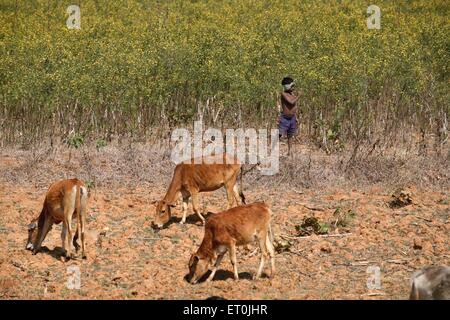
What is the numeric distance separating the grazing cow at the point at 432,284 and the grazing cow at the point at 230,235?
8.51ft

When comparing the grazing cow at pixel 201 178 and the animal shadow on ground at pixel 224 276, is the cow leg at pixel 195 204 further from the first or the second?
the animal shadow on ground at pixel 224 276

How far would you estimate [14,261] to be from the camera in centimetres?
1247

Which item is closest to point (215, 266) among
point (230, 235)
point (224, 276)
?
point (224, 276)

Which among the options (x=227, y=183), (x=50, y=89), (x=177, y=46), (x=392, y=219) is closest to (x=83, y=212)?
(x=227, y=183)

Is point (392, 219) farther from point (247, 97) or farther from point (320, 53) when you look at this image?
point (320, 53)

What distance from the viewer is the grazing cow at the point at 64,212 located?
12367 mm

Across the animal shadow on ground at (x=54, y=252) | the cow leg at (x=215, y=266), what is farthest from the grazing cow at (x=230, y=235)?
the animal shadow on ground at (x=54, y=252)

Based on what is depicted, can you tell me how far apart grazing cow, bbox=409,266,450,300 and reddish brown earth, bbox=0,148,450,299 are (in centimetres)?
145

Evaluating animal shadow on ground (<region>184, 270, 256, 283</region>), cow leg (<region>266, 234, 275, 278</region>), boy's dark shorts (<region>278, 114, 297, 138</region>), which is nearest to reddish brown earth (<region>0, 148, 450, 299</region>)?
animal shadow on ground (<region>184, 270, 256, 283</region>)

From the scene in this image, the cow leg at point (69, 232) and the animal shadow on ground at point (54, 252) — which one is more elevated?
the cow leg at point (69, 232)

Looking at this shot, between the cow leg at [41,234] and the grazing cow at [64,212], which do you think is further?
the cow leg at [41,234]

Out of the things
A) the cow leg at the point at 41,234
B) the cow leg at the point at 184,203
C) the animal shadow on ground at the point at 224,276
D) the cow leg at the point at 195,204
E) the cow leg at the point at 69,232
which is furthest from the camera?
the cow leg at the point at 184,203

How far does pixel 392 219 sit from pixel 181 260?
3.89m

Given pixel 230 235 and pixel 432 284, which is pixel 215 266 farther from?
pixel 432 284
